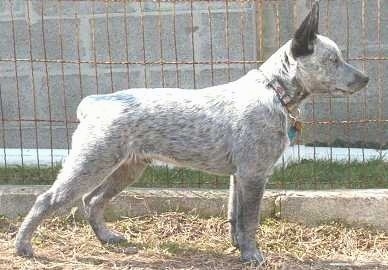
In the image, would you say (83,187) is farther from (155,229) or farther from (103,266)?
(155,229)

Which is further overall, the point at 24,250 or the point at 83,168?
the point at 24,250

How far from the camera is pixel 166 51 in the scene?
26.4ft

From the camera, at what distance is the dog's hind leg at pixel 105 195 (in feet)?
19.1

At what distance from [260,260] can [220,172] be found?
662 mm

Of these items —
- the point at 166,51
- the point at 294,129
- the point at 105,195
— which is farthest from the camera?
the point at 166,51

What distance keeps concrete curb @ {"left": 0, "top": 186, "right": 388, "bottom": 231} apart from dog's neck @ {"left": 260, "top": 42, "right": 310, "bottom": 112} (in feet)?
3.77

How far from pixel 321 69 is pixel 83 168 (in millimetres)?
1717

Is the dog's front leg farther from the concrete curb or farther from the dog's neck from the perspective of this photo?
the concrete curb

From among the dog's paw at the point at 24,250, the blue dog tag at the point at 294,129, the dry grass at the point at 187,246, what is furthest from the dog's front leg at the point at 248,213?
the dog's paw at the point at 24,250

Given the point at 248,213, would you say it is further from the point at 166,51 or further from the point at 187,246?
the point at 166,51

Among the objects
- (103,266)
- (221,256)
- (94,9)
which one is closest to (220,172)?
(221,256)

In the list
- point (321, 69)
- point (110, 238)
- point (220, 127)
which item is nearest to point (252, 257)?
point (220, 127)

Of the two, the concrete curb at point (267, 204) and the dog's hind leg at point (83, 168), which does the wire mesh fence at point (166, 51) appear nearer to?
the concrete curb at point (267, 204)

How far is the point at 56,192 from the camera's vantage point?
536 cm
